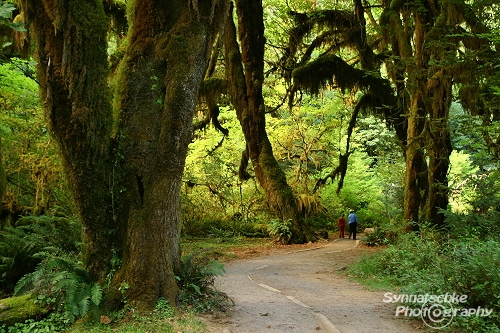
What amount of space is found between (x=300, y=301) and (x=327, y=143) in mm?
17458

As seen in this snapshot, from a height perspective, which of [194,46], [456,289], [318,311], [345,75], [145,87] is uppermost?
[345,75]

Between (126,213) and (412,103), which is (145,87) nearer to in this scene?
(126,213)

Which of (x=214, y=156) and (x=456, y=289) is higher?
(x=214, y=156)

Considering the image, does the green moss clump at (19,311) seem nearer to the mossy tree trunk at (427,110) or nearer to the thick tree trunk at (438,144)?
the mossy tree trunk at (427,110)

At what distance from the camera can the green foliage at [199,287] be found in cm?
606

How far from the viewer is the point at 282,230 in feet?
55.1

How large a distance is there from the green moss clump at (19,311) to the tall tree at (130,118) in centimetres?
97

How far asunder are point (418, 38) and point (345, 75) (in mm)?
3132

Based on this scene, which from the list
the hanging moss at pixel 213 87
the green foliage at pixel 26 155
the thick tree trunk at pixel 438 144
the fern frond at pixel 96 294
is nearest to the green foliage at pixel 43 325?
the fern frond at pixel 96 294

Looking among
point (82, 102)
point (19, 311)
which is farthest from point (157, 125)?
point (19, 311)

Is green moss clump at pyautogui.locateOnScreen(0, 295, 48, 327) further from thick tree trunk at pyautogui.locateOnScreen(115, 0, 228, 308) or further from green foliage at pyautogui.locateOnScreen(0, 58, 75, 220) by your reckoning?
green foliage at pyautogui.locateOnScreen(0, 58, 75, 220)

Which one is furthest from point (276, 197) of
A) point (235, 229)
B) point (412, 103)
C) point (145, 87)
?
point (145, 87)

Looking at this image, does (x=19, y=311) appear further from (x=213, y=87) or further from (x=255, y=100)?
(x=213, y=87)

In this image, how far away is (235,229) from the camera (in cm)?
2075
